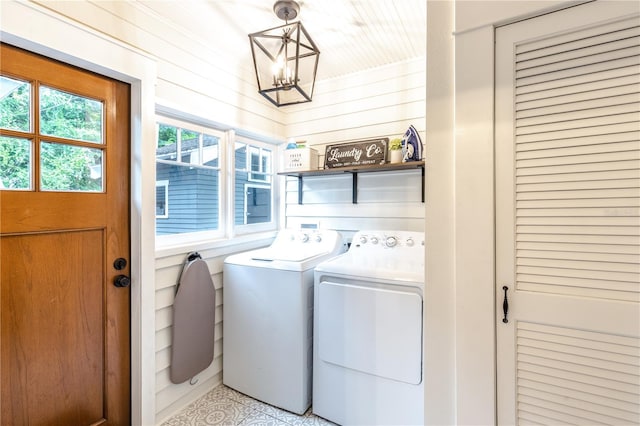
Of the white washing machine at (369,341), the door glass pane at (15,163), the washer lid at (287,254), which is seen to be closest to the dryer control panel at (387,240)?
the white washing machine at (369,341)

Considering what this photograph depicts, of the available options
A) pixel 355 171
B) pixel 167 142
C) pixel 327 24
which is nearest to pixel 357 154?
pixel 355 171

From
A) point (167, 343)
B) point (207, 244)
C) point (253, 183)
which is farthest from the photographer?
point (253, 183)

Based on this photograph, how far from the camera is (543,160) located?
917 mm

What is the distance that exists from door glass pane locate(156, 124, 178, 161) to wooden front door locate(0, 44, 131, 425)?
0.86 ft

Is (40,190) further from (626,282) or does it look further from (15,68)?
(626,282)

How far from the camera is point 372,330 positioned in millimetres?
1603

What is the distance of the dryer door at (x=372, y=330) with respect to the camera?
4.95ft

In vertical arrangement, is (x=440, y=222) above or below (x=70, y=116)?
below

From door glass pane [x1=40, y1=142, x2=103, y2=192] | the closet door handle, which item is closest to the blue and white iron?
the closet door handle

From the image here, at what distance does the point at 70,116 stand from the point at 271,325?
159 centimetres

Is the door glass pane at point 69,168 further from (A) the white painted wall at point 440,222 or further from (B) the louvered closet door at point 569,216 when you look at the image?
(B) the louvered closet door at point 569,216

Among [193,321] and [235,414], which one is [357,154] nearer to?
[193,321]

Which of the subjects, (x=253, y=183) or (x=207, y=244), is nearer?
(x=207, y=244)

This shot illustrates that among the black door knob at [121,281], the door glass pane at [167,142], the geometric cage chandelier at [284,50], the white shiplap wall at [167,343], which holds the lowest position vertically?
the white shiplap wall at [167,343]
